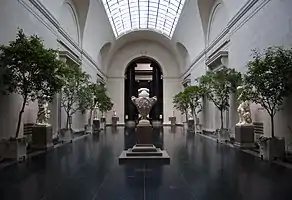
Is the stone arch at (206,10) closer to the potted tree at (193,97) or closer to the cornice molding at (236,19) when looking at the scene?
the cornice molding at (236,19)

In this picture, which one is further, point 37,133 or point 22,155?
point 37,133

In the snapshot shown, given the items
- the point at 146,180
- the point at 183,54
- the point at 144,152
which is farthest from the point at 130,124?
the point at 146,180

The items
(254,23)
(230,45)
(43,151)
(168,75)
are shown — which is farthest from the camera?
(168,75)

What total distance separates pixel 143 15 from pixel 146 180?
3244 cm

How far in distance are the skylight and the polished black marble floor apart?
22607 millimetres

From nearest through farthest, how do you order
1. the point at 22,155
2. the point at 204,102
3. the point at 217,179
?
1. the point at 217,179
2. the point at 22,155
3. the point at 204,102

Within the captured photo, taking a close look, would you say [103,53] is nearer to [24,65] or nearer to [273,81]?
[24,65]

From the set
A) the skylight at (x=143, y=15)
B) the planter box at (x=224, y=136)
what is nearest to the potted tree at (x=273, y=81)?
the planter box at (x=224, y=136)

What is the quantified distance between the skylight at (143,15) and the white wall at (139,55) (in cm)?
365

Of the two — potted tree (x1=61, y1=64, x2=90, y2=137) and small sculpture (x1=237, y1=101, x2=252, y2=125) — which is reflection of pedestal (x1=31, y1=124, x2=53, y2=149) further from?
small sculpture (x1=237, y1=101, x2=252, y2=125)

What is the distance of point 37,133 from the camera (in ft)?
42.2

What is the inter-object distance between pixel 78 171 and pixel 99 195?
254 centimetres

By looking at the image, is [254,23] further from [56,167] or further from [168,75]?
[168,75]

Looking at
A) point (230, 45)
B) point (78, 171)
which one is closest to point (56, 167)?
point (78, 171)
